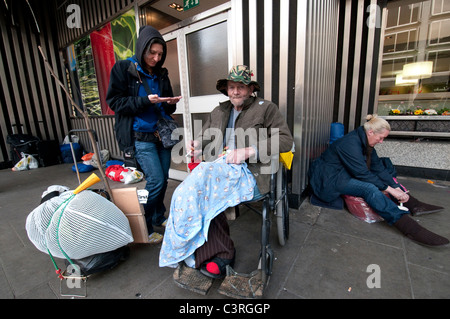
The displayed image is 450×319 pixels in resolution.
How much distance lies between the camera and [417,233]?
71.0 inches

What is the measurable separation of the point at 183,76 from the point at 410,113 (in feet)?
11.8

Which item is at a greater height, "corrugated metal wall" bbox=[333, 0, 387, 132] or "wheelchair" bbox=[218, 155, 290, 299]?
"corrugated metal wall" bbox=[333, 0, 387, 132]

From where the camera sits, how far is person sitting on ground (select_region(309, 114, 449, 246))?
6.64 ft

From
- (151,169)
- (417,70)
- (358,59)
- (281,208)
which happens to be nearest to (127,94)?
(151,169)

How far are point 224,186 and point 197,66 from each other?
7.61ft

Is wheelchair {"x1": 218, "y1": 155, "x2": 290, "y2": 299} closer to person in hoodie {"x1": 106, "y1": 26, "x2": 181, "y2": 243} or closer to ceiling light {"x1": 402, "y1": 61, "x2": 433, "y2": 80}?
person in hoodie {"x1": 106, "y1": 26, "x2": 181, "y2": 243}

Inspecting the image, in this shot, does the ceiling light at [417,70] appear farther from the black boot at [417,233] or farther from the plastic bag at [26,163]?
the plastic bag at [26,163]

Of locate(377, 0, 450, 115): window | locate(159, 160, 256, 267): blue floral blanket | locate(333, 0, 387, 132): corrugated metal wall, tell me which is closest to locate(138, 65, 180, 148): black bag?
locate(159, 160, 256, 267): blue floral blanket

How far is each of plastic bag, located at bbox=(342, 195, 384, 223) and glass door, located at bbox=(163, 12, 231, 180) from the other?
1.97 m

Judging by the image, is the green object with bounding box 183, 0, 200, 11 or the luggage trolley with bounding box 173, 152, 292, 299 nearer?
the luggage trolley with bounding box 173, 152, 292, 299

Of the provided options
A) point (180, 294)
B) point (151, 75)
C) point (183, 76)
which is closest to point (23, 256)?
point (180, 294)

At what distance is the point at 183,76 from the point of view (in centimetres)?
322

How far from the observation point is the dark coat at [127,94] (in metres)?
1.68
